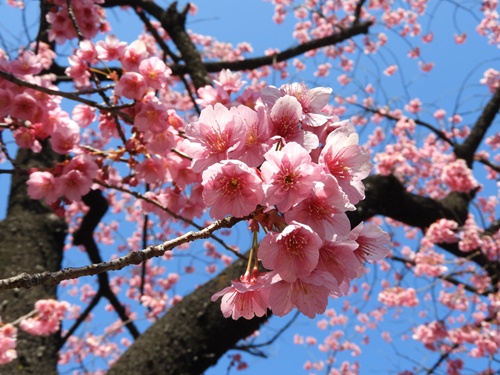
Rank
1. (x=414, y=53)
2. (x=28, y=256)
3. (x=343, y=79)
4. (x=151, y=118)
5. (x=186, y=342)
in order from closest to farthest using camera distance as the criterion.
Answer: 1. (x=151, y=118)
2. (x=186, y=342)
3. (x=28, y=256)
4. (x=414, y=53)
5. (x=343, y=79)

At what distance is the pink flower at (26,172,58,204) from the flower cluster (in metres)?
1.19

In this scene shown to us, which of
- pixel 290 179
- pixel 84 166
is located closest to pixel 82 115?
pixel 84 166

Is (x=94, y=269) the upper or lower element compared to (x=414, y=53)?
lower

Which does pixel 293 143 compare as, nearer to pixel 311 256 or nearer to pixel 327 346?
pixel 311 256

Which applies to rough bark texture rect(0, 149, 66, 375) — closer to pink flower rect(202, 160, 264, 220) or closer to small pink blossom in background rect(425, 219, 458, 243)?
pink flower rect(202, 160, 264, 220)

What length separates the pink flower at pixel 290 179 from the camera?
2.95 feet

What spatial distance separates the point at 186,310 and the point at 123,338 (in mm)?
5933

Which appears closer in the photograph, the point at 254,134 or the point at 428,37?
the point at 254,134

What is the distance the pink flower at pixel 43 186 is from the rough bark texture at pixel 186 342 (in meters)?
1.09

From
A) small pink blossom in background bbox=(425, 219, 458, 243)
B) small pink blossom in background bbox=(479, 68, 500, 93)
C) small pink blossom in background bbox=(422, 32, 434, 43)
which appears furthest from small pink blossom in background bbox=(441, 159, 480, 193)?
small pink blossom in background bbox=(422, 32, 434, 43)

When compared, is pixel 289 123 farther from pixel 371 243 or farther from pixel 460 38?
pixel 460 38

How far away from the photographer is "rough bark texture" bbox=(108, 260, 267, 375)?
2439 millimetres

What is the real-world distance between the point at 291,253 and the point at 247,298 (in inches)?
8.5

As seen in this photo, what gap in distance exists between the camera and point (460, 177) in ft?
15.6
